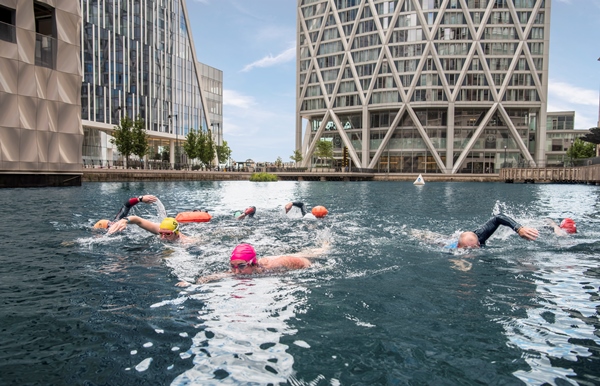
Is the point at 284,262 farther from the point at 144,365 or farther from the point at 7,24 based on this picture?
the point at 7,24

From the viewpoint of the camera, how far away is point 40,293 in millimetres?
7047

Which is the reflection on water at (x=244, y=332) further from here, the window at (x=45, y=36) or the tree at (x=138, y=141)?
the tree at (x=138, y=141)

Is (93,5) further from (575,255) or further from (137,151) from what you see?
(575,255)

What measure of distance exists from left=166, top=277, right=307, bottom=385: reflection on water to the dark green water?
23 mm

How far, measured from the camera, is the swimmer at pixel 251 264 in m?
8.15

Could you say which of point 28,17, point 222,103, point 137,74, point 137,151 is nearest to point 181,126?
point 137,74

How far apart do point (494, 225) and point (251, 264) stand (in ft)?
20.8

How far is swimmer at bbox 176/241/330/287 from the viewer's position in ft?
26.7

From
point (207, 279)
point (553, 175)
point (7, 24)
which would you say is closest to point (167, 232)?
point (207, 279)

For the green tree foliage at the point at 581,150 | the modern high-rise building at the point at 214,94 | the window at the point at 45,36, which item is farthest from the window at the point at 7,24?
the green tree foliage at the point at 581,150

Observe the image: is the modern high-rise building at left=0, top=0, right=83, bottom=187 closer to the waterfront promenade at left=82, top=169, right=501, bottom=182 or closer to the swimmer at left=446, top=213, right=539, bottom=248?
the waterfront promenade at left=82, top=169, right=501, bottom=182

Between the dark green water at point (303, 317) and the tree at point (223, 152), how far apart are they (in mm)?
103108

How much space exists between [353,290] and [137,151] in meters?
63.7

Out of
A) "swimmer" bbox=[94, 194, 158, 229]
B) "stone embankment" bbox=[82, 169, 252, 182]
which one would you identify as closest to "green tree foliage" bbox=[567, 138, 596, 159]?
"stone embankment" bbox=[82, 169, 252, 182]
